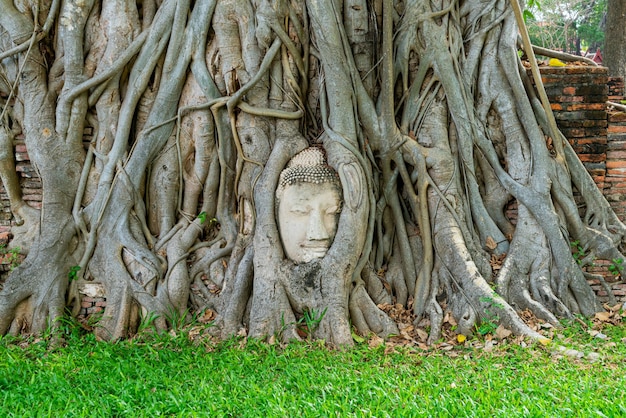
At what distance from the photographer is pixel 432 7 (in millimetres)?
4691

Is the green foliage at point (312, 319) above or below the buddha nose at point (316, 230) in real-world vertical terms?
below

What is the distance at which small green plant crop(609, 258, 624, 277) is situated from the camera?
177 inches

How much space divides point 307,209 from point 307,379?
1.29 meters

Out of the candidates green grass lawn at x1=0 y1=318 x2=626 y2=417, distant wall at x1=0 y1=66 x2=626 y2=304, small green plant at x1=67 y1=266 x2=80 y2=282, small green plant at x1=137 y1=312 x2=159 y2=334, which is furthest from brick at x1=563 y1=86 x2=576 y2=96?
small green plant at x1=67 y1=266 x2=80 y2=282

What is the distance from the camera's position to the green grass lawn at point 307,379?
274 cm

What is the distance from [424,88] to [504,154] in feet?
2.75

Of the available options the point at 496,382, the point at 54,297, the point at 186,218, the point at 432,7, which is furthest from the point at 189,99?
the point at 496,382

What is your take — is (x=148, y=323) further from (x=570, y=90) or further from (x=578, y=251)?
(x=570, y=90)

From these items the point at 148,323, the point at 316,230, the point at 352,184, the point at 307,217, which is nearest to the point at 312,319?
the point at 316,230

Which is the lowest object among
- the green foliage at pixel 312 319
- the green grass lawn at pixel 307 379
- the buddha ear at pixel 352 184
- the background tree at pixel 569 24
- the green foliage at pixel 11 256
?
the green grass lawn at pixel 307 379

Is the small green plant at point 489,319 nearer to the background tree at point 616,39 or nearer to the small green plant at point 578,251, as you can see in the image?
the small green plant at point 578,251

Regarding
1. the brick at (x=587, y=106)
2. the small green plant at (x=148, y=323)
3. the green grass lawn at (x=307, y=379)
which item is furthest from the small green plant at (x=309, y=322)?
the brick at (x=587, y=106)

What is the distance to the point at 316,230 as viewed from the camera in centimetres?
399

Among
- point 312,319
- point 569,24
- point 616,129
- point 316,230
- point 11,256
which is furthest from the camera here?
point 569,24
